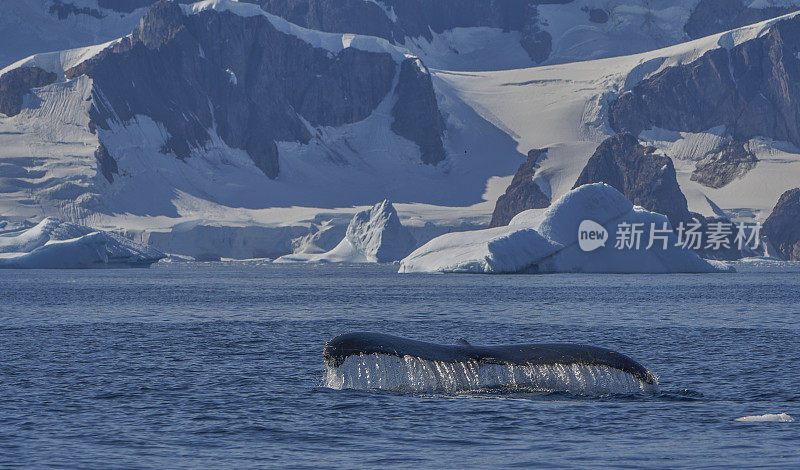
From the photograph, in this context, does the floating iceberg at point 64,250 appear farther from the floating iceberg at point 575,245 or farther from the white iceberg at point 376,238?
the floating iceberg at point 575,245

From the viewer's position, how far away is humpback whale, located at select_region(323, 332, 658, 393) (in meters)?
25.1

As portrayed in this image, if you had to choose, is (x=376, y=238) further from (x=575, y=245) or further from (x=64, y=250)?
(x=575, y=245)

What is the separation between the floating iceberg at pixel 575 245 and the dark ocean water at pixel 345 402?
177ft

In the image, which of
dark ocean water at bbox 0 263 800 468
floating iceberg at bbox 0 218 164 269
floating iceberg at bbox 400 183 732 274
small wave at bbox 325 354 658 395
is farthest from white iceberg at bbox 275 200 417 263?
small wave at bbox 325 354 658 395

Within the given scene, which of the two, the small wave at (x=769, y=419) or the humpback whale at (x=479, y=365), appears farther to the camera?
the humpback whale at (x=479, y=365)

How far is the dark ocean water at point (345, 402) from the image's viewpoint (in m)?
20.8

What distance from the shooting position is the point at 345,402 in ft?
84.8

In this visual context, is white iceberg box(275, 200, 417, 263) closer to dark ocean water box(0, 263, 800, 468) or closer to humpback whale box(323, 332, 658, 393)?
dark ocean water box(0, 263, 800, 468)

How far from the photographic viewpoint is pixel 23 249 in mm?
152750

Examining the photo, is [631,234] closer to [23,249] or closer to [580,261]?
[580,261]

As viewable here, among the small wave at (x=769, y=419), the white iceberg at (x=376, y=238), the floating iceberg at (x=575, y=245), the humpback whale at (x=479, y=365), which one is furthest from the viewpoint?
the white iceberg at (x=376, y=238)

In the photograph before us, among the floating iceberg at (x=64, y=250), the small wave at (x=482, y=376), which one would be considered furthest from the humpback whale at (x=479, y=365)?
the floating iceberg at (x=64, y=250)

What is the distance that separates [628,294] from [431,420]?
57992 mm

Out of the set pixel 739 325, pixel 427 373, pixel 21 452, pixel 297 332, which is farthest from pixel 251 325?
pixel 21 452
